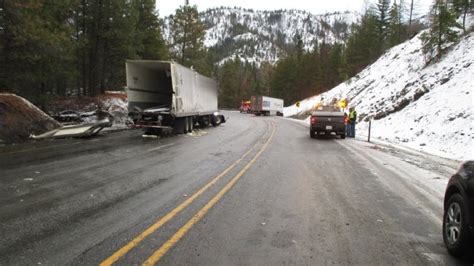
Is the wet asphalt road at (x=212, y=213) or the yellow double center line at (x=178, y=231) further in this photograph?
the wet asphalt road at (x=212, y=213)

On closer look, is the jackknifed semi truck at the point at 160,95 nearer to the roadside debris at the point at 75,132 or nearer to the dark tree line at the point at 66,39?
the roadside debris at the point at 75,132

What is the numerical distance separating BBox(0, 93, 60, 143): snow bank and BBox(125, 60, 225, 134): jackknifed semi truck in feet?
13.8

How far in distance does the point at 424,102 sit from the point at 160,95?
1848cm

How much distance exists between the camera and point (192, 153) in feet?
48.6

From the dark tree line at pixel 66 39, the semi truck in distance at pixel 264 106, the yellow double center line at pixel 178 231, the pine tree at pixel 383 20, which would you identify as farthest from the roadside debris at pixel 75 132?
the pine tree at pixel 383 20

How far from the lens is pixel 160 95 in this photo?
80.1 ft

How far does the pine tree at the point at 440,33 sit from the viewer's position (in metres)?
34.7

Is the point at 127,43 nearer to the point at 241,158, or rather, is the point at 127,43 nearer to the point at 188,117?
the point at 188,117

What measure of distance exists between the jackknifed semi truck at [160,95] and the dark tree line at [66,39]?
482 centimetres

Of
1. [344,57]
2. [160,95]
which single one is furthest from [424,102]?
[344,57]

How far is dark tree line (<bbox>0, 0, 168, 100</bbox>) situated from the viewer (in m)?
21.2

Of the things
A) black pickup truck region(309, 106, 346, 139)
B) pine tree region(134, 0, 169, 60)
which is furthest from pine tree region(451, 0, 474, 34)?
pine tree region(134, 0, 169, 60)

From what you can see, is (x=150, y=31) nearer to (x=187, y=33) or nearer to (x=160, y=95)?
(x=187, y=33)

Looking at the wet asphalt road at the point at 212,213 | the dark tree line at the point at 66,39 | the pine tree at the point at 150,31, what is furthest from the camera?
the pine tree at the point at 150,31
